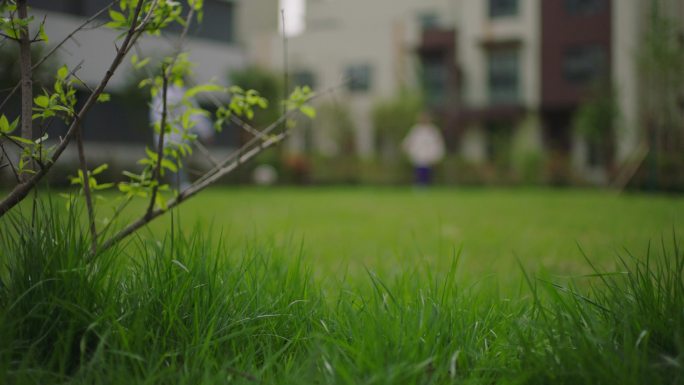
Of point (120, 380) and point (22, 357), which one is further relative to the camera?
point (22, 357)

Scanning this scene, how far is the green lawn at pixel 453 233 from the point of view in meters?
4.13

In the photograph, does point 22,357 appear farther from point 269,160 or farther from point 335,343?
point 269,160

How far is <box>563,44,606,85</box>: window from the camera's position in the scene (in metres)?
29.5

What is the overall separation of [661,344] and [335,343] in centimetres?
101

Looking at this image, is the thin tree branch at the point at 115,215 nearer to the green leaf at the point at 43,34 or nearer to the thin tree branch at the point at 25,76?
the thin tree branch at the point at 25,76

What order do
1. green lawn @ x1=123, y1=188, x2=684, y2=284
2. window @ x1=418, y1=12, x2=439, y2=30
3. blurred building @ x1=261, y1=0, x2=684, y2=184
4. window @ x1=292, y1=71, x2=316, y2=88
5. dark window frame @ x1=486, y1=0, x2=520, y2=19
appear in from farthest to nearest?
1. window @ x1=418, y1=12, x2=439, y2=30
2. window @ x1=292, y1=71, x2=316, y2=88
3. dark window frame @ x1=486, y1=0, x2=520, y2=19
4. blurred building @ x1=261, y1=0, x2=684, y2=184
5. green lawn @ x1=123, y1=188, x2=684, y2=284

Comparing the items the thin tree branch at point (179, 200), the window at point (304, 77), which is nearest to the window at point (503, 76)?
the window at point (304, 77)

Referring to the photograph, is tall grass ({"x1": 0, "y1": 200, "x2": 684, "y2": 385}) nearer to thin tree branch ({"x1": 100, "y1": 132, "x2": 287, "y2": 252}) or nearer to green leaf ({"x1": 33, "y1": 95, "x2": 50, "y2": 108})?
thin tree branch ({"x1": 100, "y1": 132, "x2": 287, "y2": 252})

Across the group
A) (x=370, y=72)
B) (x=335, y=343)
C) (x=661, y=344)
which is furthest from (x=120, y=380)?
(x=370, y=72)

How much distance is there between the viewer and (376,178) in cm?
2239

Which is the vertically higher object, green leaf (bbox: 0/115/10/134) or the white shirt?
green leaf (bbox: 0/115/10/134)

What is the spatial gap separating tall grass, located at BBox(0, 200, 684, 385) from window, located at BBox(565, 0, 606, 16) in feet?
102

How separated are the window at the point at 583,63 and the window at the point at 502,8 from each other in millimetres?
3818

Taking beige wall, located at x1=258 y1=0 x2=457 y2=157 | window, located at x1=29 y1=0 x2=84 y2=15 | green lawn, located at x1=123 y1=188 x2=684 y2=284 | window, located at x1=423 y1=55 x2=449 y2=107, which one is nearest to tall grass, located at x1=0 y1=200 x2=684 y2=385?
green lawn, located at x1=123 y1=188 x2=684 y2=284
